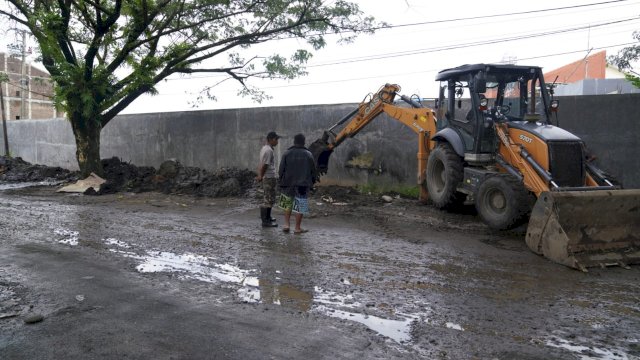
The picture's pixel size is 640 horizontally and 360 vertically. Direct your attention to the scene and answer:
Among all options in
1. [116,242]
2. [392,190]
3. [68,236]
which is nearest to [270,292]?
[116,242]

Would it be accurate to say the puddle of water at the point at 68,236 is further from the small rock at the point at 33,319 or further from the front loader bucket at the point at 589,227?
the front loader bucket at the point at 589,227

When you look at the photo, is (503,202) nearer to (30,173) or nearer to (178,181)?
(178,181)

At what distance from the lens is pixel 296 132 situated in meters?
14.9

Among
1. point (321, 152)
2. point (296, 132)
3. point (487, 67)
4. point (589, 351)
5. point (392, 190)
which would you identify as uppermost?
point (487, 67)

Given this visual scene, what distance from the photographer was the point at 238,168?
16.0 m

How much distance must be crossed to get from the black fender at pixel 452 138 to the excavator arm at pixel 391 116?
2.04ft

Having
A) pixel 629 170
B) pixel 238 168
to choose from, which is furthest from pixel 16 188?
pixel 629 170

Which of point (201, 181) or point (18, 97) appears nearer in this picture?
point (201, 181)

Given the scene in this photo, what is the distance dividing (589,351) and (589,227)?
123 inches

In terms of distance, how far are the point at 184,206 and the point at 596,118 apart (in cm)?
928

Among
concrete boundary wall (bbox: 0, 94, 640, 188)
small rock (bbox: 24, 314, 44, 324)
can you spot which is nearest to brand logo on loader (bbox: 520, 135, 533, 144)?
concrete boundary wall (bbox: 0, 94, 640, 188)

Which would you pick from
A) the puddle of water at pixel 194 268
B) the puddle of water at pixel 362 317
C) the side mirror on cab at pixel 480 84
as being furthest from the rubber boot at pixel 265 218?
A: the side mirror on cab at pixel 480 84

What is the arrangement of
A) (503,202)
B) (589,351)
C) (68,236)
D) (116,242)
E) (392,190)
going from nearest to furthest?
1. (589,351)
2. (116,242)
3. (503,202)
4. (68,236)
5. (392,190)

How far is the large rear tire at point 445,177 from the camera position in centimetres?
946
